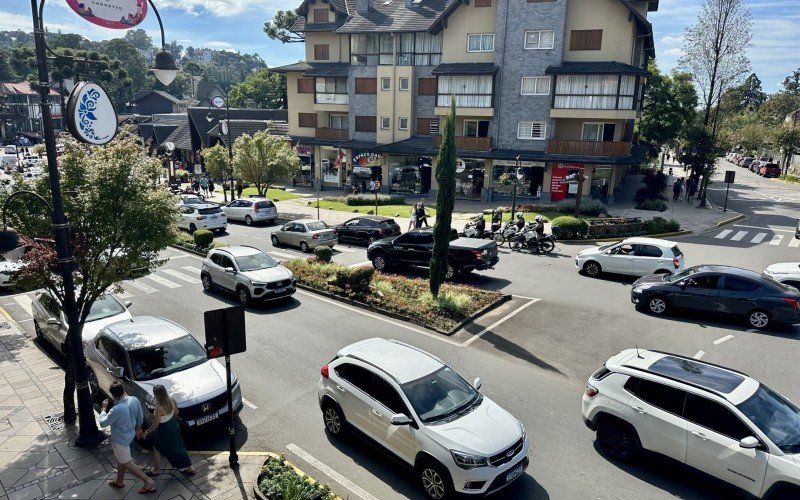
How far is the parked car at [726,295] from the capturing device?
14.0 m

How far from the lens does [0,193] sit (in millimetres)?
10258

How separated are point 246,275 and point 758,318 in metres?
15.1

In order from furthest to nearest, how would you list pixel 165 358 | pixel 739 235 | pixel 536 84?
1. pixel 536 84
2. pixel 739 235
3. pixel 165 358

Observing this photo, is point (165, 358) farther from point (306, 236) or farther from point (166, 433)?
point (306, 236)

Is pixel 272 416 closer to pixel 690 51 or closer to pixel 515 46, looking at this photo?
pixel 515 46

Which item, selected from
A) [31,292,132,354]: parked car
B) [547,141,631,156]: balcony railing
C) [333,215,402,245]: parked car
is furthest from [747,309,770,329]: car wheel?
[547,141,631,156]: balcony railing

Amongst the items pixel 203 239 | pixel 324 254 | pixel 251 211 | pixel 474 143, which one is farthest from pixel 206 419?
pixel 474 143

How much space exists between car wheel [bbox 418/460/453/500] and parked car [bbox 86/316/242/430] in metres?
3.95

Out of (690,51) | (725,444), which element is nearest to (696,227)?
(690,51)

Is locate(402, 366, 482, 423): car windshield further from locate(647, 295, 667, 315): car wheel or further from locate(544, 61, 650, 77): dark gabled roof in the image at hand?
locate(544, 61, 650, 77): dark gabled roof

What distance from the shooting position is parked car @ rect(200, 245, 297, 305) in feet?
54.8

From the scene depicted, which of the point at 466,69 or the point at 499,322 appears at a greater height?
the point at 466,69

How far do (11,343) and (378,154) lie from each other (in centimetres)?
3423

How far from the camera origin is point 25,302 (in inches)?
725
